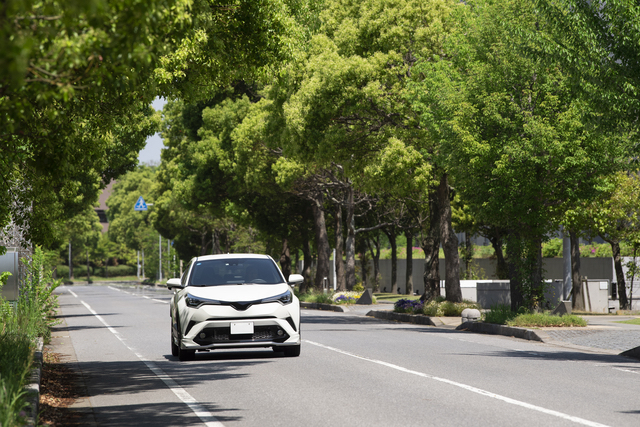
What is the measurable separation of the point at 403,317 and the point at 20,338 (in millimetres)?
15569

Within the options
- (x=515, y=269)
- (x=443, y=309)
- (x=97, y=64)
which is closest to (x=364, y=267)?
(x=443, y=309)

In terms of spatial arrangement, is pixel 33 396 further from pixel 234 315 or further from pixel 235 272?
pixel 235 272

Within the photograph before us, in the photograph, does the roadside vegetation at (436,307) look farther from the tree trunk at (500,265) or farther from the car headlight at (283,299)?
the car headlight at (283,299)

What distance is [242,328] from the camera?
1241cm

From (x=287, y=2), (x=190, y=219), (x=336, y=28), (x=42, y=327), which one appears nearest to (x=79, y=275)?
(x=190, y=219)

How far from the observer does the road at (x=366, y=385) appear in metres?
8.14

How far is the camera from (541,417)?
796 centimetres

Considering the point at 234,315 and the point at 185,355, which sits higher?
the point at 234,315

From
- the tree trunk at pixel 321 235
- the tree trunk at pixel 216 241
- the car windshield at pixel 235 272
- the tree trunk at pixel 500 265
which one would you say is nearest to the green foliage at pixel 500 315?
the tree trunk at pixel 500 265

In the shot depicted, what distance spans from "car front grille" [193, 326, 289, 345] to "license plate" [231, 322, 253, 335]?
0.22ft

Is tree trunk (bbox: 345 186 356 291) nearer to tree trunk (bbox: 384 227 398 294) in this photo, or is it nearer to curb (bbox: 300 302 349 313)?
curb (bbox: 300 302 349 313)

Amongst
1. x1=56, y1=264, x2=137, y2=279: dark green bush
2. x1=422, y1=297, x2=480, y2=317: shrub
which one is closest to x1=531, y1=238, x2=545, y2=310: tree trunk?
x1=422, y1=297, x2=480, y2=317: shrub

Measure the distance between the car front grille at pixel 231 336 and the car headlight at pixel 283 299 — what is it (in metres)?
0.41

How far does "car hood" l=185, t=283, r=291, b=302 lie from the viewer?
12.6 m
